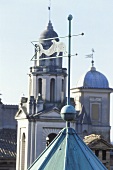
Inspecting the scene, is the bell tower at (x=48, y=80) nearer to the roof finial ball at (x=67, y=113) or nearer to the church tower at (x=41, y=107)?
the church tower at (x=41, y=107)

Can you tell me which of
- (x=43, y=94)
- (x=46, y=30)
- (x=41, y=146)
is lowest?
(x=41, y=146)

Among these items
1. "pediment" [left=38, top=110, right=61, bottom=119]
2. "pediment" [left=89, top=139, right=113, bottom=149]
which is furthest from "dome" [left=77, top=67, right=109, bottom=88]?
"pediment" [left=89, top=139, right=113, bottom=149]

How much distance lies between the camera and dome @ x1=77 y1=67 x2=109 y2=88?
38.4 meters

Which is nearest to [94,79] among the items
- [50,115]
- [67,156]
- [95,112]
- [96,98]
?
[96,98]

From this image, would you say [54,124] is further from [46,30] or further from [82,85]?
[82,85]

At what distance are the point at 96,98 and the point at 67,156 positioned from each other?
34911mm

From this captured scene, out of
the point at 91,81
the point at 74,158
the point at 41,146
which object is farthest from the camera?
the point at 91,81

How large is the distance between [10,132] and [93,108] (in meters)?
5.04

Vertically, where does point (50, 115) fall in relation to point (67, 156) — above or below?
above

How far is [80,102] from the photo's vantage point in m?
38.5

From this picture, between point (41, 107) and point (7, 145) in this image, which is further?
point (7, 145)

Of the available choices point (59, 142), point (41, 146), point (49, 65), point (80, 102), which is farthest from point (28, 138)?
point (59, 142)

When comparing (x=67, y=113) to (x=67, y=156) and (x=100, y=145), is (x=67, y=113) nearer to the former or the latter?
(x=67, y=156)

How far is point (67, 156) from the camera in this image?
4133 mm
